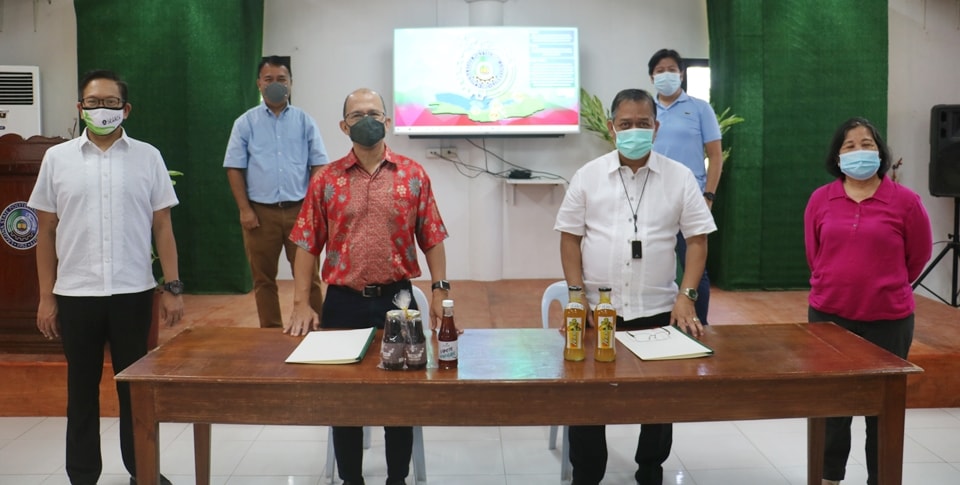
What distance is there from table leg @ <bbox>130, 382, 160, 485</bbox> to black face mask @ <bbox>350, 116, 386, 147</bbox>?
38.0 inches

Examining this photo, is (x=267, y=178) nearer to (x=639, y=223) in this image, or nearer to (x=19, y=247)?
(x=19, y=247)

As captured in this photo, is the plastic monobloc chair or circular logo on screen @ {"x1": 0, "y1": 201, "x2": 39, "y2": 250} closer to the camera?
the plastic monobloc chair

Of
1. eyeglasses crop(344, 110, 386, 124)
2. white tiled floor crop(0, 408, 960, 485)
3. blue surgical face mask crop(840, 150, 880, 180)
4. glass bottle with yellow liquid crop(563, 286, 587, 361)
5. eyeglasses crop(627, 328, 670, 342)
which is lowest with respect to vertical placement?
white tiled floor crop(0, 408, 960, 485)

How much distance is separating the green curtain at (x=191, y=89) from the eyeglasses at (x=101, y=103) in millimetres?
2962

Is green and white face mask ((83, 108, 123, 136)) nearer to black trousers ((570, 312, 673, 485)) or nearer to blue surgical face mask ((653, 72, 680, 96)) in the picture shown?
black trousers ((570, 312, 673, 485))

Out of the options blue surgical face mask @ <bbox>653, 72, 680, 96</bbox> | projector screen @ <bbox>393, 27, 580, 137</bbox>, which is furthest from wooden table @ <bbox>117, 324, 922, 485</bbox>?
projector screen @ <bbox>393, 27, 580, 137</bbox>

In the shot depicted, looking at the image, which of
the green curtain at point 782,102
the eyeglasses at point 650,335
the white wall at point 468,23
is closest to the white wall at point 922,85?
the green curtain at point 782,102

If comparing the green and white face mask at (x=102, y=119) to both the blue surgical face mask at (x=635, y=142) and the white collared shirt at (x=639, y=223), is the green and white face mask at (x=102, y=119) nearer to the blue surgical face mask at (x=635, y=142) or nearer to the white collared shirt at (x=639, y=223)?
the white collared shirt at (x=639, y=223)

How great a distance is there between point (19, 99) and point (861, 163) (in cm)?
577

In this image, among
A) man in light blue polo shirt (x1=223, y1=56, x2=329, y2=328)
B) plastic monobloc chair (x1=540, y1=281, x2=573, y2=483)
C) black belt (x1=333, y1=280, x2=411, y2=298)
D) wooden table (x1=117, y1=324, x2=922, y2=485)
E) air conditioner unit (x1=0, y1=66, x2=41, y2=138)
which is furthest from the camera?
air conditioner unit (x1=0, y1=66, x2=41, y2=138)

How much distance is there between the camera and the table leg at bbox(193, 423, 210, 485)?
2.71 metres

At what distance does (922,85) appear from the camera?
19.6 feet

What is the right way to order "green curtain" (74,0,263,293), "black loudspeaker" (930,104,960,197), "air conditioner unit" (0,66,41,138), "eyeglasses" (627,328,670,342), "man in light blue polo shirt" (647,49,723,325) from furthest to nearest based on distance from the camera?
1. "air conditioner unit" (0,66,41,138)
2. "green curtain" (74,0,263,293)
3. "black loudspeaker" (930,104,960,197)
4. "man in light blue polo shirt" (647,49,723,325)
5. "eyeglasses" (627,328,670,342)

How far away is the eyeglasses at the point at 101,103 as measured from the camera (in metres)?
2.62
